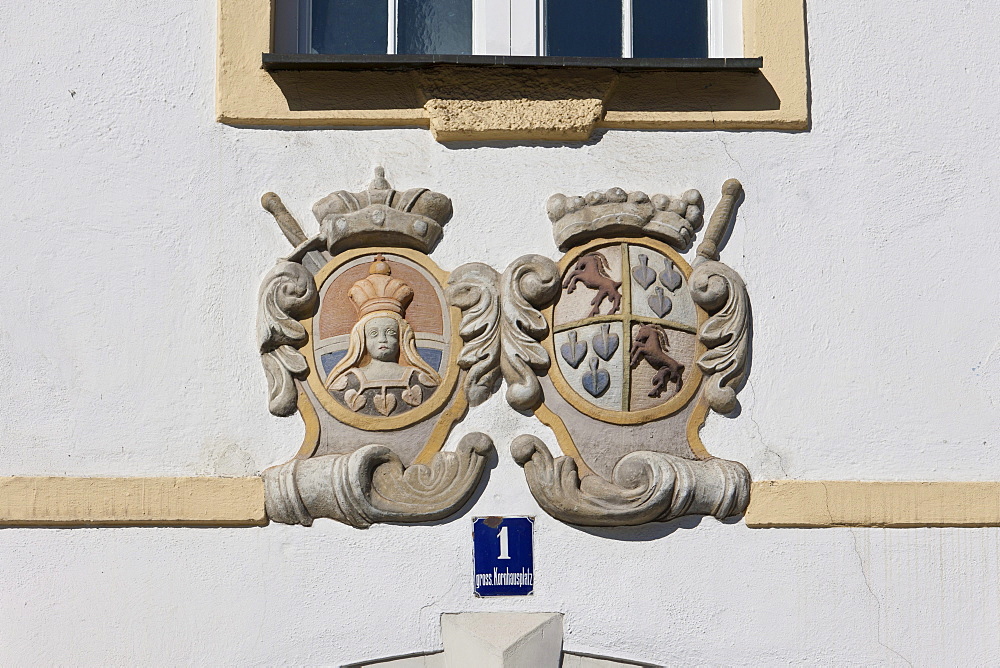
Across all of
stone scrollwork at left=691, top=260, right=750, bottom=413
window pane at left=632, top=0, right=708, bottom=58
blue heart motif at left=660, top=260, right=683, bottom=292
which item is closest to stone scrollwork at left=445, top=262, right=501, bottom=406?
blue heart motif at left=660, top=260, right=683, bottom=292

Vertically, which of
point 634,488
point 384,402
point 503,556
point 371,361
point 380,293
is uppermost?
point 380,293

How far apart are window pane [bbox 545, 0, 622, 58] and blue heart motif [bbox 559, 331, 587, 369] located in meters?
1.01

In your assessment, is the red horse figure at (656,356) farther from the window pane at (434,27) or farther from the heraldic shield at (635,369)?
the window pane at (434,27)

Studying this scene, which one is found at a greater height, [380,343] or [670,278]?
[670,278]

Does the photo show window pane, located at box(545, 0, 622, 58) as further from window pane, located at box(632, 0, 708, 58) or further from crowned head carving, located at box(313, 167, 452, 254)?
crowned head carving, located at box(313, 167, 452, 254)

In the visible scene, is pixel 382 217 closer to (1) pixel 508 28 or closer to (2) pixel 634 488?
(1) pixel 508 28

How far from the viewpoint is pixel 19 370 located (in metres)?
4.29

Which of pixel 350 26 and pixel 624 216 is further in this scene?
pixel 350 26

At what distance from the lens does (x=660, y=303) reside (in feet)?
14.0

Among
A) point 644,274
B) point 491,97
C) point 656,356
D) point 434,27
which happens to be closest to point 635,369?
point 656,356

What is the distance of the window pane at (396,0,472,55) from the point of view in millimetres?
4621

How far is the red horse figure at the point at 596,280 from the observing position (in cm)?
427

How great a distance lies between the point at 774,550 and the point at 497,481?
2.77ft

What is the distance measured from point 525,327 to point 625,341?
301 millimetres
